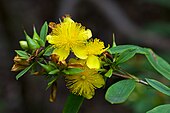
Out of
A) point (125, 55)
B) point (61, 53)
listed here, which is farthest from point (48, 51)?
point (125, 55)

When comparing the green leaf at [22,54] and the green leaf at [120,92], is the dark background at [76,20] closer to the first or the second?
the green leaf at [120,92]

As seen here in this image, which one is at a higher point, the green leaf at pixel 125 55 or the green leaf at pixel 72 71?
the green leaf at pixel 125 55

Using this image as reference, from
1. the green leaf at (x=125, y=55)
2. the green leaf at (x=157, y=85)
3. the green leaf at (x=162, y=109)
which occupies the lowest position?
the green leaf at (x=162, y=109)

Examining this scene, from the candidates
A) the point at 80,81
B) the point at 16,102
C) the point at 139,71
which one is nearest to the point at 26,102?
the point at 16,102

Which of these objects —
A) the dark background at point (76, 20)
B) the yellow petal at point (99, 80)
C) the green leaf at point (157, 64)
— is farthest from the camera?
the dark background at point (76, 20)

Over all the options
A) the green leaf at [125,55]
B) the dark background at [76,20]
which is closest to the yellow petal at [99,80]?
the green leaf at [125,55]

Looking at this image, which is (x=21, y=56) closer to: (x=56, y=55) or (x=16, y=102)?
(x=56, y=55)

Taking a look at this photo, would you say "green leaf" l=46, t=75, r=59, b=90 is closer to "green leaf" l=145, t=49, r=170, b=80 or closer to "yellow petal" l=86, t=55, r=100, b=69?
"yellow petal" l=86, t=55, r=100, b=69

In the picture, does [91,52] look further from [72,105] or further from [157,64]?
[157,64]
